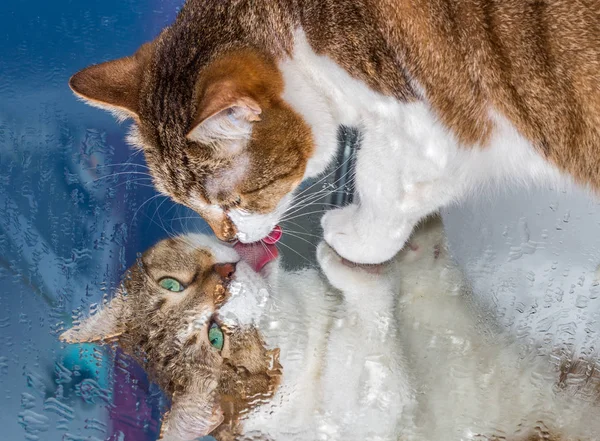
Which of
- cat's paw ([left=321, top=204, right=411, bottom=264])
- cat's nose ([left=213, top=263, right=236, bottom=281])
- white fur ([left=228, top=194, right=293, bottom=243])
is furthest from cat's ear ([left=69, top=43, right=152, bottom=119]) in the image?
cat's paw ([left=321, top=204, right=411, bottom=264])

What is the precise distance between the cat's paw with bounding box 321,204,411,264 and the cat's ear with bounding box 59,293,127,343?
1.75ft

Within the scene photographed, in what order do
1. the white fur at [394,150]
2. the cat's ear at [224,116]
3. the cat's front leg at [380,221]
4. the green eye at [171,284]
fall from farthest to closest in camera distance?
the green eye at [171,284], the cat's front leg at [380,221], the white fur at [394,150], the cat's ear at [224,116]

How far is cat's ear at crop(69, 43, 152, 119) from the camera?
3.43 ft

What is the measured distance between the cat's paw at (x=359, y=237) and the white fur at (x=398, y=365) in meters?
0.07

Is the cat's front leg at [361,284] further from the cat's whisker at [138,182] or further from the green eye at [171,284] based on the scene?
the cat's whisker at [138,182]

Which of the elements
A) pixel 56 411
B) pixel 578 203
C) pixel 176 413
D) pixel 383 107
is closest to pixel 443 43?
pixel 383 107

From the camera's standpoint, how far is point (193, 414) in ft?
4.28

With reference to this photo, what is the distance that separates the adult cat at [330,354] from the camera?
1.35m

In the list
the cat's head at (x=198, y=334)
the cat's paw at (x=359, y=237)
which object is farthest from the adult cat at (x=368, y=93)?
the cat's head at (x=198, y=334)

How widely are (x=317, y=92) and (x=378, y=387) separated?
709 millimetres

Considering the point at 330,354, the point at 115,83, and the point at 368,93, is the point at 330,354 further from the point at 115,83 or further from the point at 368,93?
the point at 115,83

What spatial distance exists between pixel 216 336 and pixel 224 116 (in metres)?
0.62

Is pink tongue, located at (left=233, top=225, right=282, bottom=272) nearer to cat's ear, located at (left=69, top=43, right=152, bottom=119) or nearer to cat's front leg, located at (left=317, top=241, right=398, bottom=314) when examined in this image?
cat's front leg, located at (left=317, top=241, right=398, bottom=314)

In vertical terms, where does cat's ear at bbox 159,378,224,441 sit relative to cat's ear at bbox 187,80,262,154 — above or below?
below
